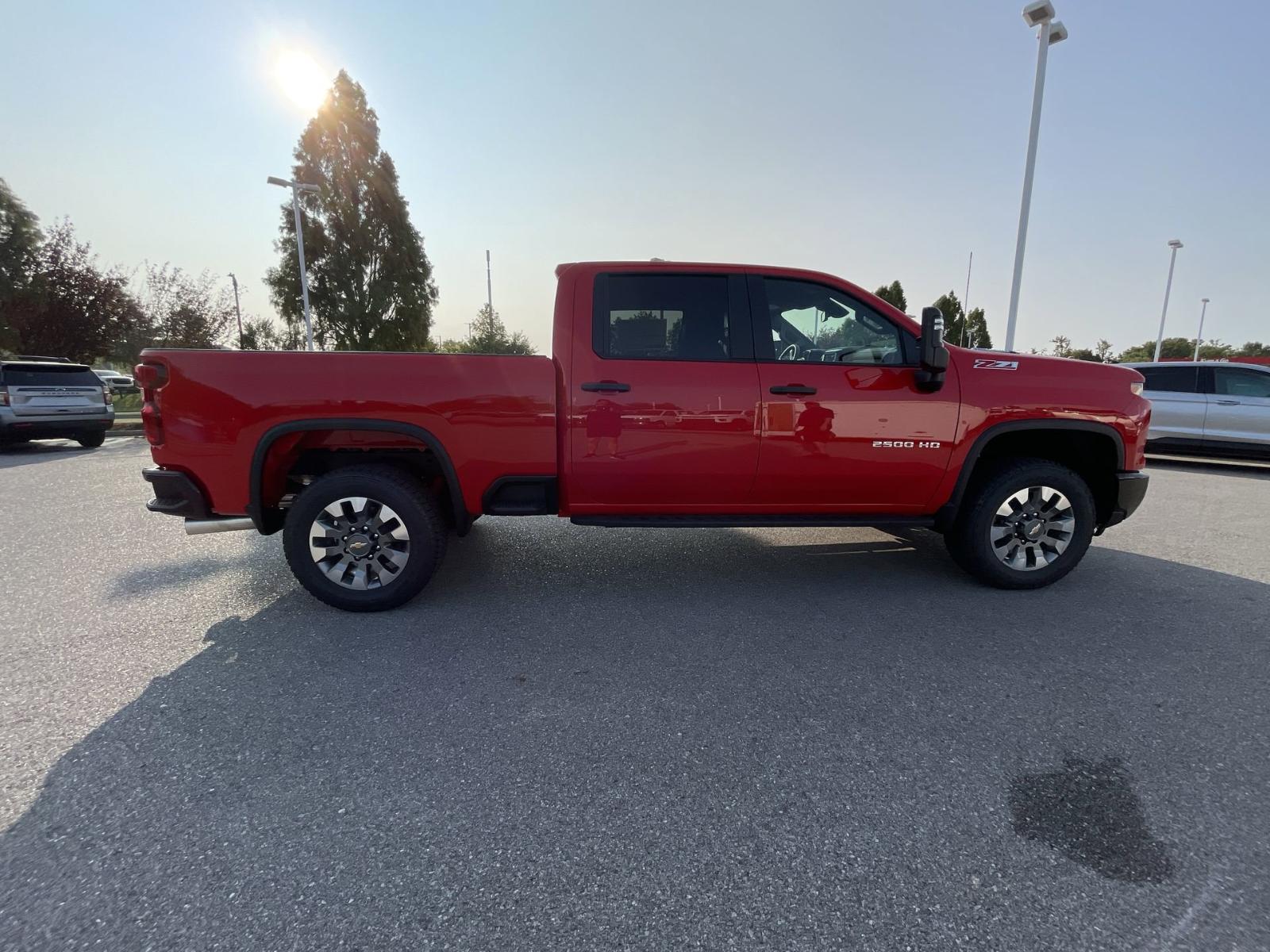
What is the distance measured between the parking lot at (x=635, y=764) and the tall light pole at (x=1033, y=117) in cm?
1074

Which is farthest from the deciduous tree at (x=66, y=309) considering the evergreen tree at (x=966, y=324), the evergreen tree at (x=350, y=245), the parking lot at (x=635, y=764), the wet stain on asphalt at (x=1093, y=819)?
the evergreen tree at (x=966, y=324)

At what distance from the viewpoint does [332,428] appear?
11.3 ft

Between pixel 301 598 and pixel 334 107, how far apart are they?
128 feet

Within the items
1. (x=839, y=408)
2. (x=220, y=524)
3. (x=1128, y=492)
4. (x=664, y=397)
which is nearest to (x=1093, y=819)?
(x=839, y=408)

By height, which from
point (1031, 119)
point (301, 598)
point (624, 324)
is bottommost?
point (301, 598)

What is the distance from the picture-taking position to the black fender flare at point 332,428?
134 inches

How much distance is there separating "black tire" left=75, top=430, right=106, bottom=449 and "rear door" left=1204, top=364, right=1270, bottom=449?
63.1 ft

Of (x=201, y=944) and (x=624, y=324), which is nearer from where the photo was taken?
(x=201, y=944)

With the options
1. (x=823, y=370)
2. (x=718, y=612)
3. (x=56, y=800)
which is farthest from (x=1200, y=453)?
(x=56, y=800)

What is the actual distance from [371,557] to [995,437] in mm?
3991

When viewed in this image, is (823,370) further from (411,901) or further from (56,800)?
(56,800)

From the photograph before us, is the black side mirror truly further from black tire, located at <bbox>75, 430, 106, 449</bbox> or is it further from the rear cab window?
black tire, located at <bbox>75, 430, 106, 449</bbox>

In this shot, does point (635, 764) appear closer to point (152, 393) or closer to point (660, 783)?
point (660, 783)

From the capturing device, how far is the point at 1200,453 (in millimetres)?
9484
